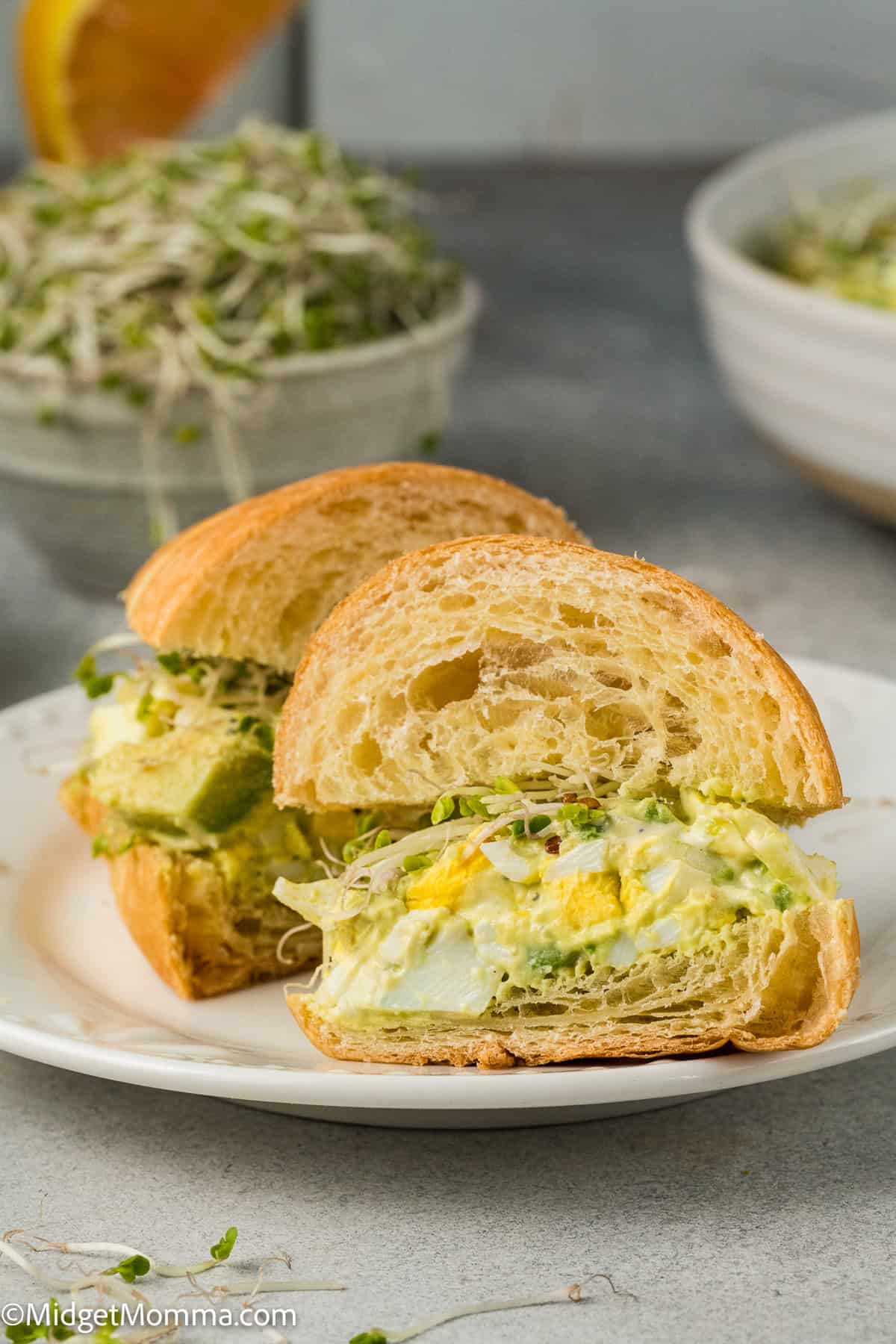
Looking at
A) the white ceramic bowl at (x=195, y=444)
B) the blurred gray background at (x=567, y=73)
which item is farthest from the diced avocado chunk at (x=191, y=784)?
the blurred gray background at (x=567, y=73)

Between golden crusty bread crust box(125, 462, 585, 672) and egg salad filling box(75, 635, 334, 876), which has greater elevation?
golden crusty bread crust box(125, 462, 585, 672)

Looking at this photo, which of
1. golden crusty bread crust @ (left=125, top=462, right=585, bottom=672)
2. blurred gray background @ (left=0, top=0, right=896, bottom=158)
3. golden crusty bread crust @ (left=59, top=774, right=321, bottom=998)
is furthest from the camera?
blurred gray background @ (left=0, top=0, right=896, bottom=158)

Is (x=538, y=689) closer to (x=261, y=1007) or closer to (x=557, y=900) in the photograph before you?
(x=557, y=900)

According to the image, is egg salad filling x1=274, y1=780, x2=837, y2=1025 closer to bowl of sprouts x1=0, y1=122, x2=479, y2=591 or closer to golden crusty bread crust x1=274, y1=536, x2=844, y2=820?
golden crusty bread crust x1=274, y1=536, x2=844, y2=820

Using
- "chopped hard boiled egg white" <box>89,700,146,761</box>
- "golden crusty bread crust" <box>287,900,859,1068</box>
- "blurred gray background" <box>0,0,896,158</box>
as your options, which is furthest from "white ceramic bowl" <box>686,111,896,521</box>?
"blurred gray background" <box>0,0,896,158</box>

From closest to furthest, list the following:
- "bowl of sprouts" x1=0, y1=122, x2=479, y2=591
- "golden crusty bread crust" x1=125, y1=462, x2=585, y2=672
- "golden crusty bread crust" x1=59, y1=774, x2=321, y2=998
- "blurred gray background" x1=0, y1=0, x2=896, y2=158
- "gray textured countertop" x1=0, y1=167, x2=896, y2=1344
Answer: "gray textured countertop" x1=0, y1=167, x2=896, y2=1344 → "golden crusty bread crust" x1=59, y1=774, x2=321, y2=998 → "golden crusty bread crust" x1=125, y1=462, x2=585, y2=672 → "bowl of sprouts" x1=0, y1=122, x2=479, y2=591 → "blurred gray background" x1=0, y1=0, x2=896, y2=158

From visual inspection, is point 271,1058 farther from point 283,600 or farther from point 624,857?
point 283,600
